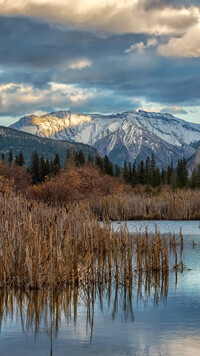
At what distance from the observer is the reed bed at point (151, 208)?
32.7 meters

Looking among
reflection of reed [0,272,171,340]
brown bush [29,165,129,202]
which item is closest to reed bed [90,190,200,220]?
brown bush [29,165,129,202]

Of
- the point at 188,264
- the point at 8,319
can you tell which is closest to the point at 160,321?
the point at 8,319

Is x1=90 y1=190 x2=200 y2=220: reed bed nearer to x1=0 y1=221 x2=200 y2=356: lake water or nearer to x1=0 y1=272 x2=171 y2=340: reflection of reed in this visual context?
x1=0 y1=221 x2=200 y2=356: lake water

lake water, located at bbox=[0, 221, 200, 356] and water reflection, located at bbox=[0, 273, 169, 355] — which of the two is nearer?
lake water, located at bbox=[0, 221, 200, 356]

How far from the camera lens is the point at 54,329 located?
934 cm

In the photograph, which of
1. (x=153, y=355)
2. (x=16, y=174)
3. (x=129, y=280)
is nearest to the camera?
(x=153, y=355)

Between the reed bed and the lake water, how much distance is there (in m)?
18.9

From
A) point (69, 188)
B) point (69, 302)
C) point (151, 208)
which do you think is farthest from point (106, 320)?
point (69, 188)

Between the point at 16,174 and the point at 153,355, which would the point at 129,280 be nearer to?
the point at 153,355

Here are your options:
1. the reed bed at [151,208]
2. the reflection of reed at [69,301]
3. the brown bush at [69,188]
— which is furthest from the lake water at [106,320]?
the brown bush at [69,188]

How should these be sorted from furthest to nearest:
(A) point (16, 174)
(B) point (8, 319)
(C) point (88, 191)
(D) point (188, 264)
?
1. (A) point (16, 174)
2. (C) point (88, 191)
3. (D) point (188, 264)
4. (B) point (8, 319)

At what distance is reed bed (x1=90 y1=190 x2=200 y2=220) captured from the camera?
32656mm

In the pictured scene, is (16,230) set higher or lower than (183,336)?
higher

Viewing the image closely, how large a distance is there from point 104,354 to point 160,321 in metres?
2.30
